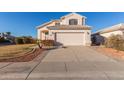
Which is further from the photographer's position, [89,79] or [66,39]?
[66,39]

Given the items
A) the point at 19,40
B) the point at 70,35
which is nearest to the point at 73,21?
the point at 70,35

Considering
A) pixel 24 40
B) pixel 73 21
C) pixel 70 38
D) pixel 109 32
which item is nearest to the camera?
pixel 70 38

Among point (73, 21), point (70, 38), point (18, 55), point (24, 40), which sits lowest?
point (18, 55)

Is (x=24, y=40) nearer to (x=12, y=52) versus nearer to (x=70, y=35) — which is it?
(x=70, y=35)

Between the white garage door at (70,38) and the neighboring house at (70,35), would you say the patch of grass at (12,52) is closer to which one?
Answer: the neighboring house at (70,35)

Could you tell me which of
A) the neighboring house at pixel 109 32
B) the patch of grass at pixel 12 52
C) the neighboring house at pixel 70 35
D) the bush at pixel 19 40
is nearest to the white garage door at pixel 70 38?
the neighboring house at pixel 70 35

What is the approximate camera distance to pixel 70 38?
21172 mm
